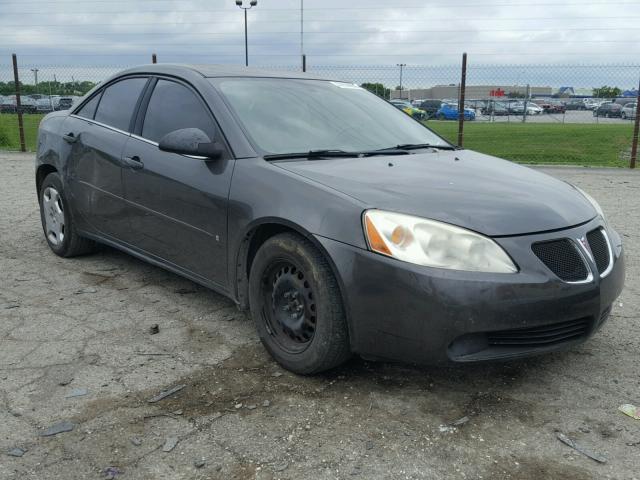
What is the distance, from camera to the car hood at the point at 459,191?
111 inches

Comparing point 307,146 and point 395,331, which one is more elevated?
point 307,146

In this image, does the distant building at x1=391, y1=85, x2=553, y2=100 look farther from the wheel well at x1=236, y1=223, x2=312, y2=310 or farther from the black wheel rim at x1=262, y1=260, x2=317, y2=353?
the black wheel rim at x1=262, y1=260, x2=317, y2=353

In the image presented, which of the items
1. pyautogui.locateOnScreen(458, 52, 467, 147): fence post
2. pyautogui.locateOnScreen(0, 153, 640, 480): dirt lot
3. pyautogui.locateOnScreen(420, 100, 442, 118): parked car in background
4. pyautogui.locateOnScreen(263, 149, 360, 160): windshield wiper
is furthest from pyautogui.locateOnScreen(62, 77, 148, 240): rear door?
pyautogui.locateOnScreen(420, 100, 442, 118): parked car in background

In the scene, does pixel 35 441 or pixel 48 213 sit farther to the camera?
pixel 48 213

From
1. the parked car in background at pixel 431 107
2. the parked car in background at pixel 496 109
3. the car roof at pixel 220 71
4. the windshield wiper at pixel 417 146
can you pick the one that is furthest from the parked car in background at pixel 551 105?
the car roof at pixel 220 71

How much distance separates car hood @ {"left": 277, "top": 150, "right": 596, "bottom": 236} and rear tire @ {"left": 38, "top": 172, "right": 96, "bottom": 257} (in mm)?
2518

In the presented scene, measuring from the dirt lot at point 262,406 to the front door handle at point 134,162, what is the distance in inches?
35.2

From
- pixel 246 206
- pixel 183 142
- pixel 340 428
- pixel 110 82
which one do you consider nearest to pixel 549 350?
pixel 340 428

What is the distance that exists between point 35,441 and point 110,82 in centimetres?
305

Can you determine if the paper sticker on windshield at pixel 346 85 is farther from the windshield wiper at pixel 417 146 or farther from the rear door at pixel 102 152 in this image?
the rear door at pixel 102 152

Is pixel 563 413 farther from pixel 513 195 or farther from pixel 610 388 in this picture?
pixel 513 195

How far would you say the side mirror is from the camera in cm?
348

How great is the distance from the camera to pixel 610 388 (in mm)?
3094

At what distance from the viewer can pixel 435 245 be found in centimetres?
272
